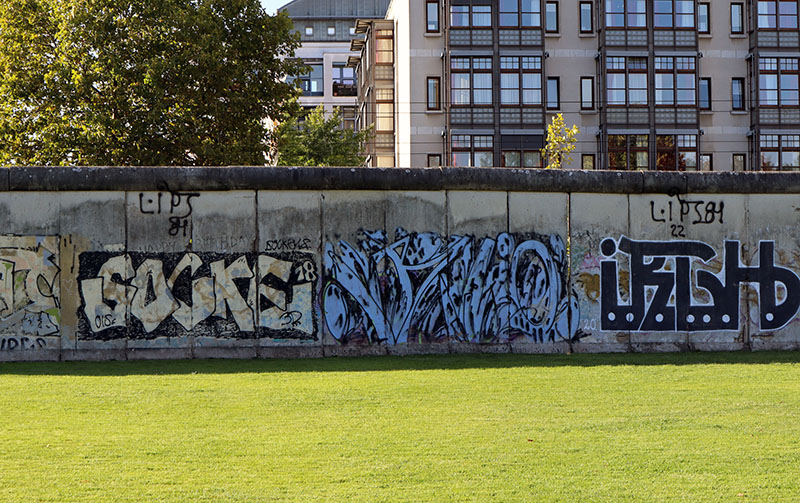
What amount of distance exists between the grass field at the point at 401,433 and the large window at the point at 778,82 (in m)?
39.4

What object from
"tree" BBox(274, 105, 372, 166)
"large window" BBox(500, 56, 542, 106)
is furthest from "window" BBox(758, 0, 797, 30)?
"tree" BBox(274, 105, 372, 166)

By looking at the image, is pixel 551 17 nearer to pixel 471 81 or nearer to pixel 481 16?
pixel 481 16

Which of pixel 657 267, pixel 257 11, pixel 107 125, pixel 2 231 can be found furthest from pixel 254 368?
pixel 257 11

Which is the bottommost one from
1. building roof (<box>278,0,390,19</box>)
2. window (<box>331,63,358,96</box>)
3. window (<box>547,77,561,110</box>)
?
→ window (<box>547,77,561,110</box>)

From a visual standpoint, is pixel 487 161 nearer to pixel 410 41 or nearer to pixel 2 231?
pixel 410 41

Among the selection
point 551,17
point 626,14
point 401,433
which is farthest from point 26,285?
point 626,14

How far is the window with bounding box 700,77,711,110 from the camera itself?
49062 millimetres

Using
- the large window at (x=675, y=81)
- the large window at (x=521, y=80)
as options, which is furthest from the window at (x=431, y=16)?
the large window at (x=675, y=81)

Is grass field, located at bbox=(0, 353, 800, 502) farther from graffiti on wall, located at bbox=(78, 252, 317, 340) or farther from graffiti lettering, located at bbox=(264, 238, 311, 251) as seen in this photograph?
graffiti lettering, located at bbox=(264, 238, 311, 251)

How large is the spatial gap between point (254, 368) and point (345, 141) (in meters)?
37.7

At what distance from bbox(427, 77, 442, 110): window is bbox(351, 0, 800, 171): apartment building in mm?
74

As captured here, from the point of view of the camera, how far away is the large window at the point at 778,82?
159ft

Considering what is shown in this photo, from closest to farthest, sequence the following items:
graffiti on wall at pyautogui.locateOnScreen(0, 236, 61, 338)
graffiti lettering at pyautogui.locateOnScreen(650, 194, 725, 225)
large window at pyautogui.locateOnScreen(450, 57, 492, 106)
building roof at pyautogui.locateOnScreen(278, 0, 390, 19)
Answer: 1. graffiti on wall at pyautogui.locateOnScreen(0, 236, 61, 338)
2. graffiti lettering at pyautogui.locateOnScreen(650, 194, 725, 225)
3. large window at pyautogui.locateOnScreen(450, 57, 492, 106)
4. building roof at pyautogui.locateOnScreen(278, 0, 390, 19)

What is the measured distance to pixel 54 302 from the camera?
14258 mm
